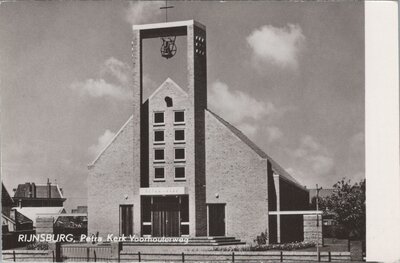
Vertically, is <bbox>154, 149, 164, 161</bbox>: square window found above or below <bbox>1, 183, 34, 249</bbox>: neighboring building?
above

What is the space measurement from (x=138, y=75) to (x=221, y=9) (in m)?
1.78

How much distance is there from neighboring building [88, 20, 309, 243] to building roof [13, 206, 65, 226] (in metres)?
0.56

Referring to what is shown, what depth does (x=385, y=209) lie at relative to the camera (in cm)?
1233

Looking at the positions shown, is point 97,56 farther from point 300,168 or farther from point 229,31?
point 300,168

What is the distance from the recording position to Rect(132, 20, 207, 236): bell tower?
13148 mm

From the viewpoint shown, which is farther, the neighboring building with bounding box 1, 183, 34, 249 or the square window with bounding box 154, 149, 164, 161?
the square window with bounding box 154, 149, 164, 161

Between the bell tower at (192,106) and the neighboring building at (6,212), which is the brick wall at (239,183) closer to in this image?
the bell tower at (192,106)

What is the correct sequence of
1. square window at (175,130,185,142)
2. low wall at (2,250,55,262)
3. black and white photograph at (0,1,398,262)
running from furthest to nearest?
square window at (175,130,185,142)
low wall at (2,250,55,262)
black and white photograph at (0,1,398,262)

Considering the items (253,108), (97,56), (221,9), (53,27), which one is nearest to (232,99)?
A: (253,108)

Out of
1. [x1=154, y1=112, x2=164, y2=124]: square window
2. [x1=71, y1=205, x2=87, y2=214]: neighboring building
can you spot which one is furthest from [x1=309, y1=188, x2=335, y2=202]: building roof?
[x1=71, y1=205, x2=87, y2=214]: neighboring building

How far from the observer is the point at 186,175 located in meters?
13.6

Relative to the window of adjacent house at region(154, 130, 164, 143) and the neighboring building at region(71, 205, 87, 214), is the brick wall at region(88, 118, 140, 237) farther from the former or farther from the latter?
the window of adjacent house at region(154, 130, 164, 143)

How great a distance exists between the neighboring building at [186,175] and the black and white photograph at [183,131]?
2cm

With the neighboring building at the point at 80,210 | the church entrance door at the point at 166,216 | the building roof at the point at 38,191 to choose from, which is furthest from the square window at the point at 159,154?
the building roof at the point at 38,191
